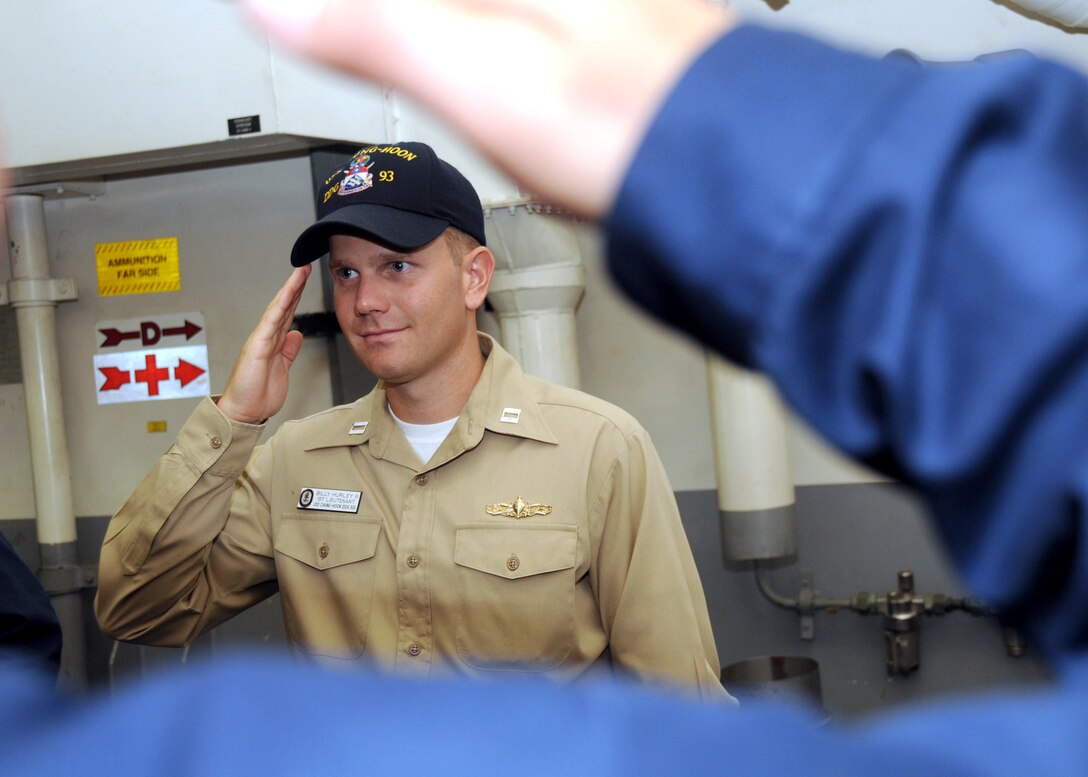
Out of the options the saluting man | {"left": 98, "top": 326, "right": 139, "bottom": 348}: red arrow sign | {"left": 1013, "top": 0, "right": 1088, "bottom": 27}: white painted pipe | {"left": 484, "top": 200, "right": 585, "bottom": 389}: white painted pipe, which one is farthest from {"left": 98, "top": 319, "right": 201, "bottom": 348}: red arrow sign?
{"left": 1013, "top": 0, "right": 1088, "bottom": 27}: white painted pipe

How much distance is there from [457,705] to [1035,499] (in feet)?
0.50

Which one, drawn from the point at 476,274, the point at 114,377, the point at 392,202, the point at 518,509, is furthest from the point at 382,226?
the point at 114,377

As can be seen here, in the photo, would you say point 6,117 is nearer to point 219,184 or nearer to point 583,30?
point 219,184

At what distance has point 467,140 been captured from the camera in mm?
310

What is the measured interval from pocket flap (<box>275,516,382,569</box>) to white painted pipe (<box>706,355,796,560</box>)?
40.6 inches

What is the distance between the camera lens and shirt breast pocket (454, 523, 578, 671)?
1.63m

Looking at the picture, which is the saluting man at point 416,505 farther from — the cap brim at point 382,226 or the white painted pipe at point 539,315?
the white painted pipe at point 539,315

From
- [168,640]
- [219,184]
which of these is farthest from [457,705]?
[219,184]

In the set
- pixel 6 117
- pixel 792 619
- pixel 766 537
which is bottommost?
pixel 792 619

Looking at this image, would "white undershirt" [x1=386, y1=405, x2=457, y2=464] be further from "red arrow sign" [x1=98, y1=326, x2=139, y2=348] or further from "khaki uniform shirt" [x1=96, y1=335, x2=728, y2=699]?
"red arrow sign" [x1=98, y1=326, x2=139, y2=348]

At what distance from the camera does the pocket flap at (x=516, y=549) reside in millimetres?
1648

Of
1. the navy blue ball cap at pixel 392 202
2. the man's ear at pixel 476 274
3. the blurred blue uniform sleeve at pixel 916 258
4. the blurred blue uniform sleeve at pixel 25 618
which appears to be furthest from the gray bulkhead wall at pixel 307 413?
the blurred blue uniform sleeve at pixel 916 258

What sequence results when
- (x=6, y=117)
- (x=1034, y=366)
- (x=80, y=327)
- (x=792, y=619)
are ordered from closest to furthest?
1. (x=1034, y=366)
2. (x=6, y=117)
3. (x=792, y=619)
4. (x=80, y=327)

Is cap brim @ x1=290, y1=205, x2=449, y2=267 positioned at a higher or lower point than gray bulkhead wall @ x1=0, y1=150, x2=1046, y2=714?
higher
